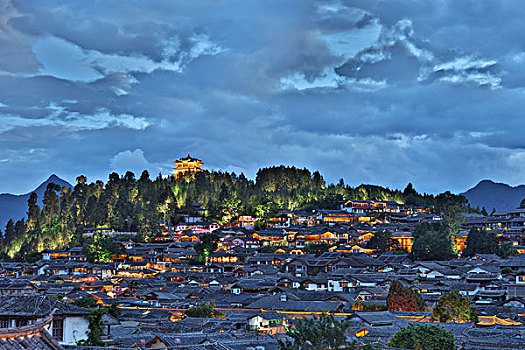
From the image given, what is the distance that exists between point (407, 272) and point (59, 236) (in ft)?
214

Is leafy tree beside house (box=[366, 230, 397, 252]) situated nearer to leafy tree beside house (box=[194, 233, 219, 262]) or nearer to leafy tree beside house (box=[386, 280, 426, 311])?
leafy tree beside house (box=[194, 233, 219, 262])

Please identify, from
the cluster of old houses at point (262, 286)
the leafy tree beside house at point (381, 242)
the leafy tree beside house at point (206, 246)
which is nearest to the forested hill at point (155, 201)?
the cluster of old houses at point (262, 286)

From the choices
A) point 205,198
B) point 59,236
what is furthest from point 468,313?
point 205,198

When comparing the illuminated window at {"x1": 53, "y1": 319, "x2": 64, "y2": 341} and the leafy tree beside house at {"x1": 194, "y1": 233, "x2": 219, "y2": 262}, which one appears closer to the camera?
the illuminated window at {"x1": 53, "y1": 319, "x2": 64, "y2": 341}

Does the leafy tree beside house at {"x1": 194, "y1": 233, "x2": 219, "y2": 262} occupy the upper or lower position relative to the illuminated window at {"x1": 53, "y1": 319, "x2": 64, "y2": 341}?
upper

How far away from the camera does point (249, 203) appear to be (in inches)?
4331

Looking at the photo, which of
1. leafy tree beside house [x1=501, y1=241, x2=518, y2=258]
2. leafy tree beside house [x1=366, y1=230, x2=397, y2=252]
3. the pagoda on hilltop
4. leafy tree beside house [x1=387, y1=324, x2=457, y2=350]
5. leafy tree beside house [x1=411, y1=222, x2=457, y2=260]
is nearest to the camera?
leafy tree beside house [x1=387, y1=324, x2=457, y2=350]

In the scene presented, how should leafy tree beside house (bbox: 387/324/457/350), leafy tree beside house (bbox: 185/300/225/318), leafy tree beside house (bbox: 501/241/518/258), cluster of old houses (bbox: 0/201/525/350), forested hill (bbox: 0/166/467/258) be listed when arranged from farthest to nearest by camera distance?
forested hill (bbox: 0/166/467/258) → leafy tree beside house (bbox: 501/241/518/258) → leafy tree beside house (bbox: 185/300/225/318) → cluster of old houses (bbox: 0/201/525/350) → leafy tree beside house (bbox: 387/324/457/350)

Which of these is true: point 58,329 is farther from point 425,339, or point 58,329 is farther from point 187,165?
point 187,165

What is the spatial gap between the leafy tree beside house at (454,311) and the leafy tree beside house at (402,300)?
3.67 meters

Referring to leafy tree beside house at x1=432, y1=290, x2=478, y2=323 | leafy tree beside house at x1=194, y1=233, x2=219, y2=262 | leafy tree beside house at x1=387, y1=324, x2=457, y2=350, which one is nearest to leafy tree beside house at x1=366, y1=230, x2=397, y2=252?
leafy tree beside house at x1=194, y1=233, x2=219, y2=262

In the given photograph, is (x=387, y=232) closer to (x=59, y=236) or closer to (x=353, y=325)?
(x=353, y=325)

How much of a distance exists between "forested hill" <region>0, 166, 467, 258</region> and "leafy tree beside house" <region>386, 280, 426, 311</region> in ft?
201

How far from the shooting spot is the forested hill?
10625cm
